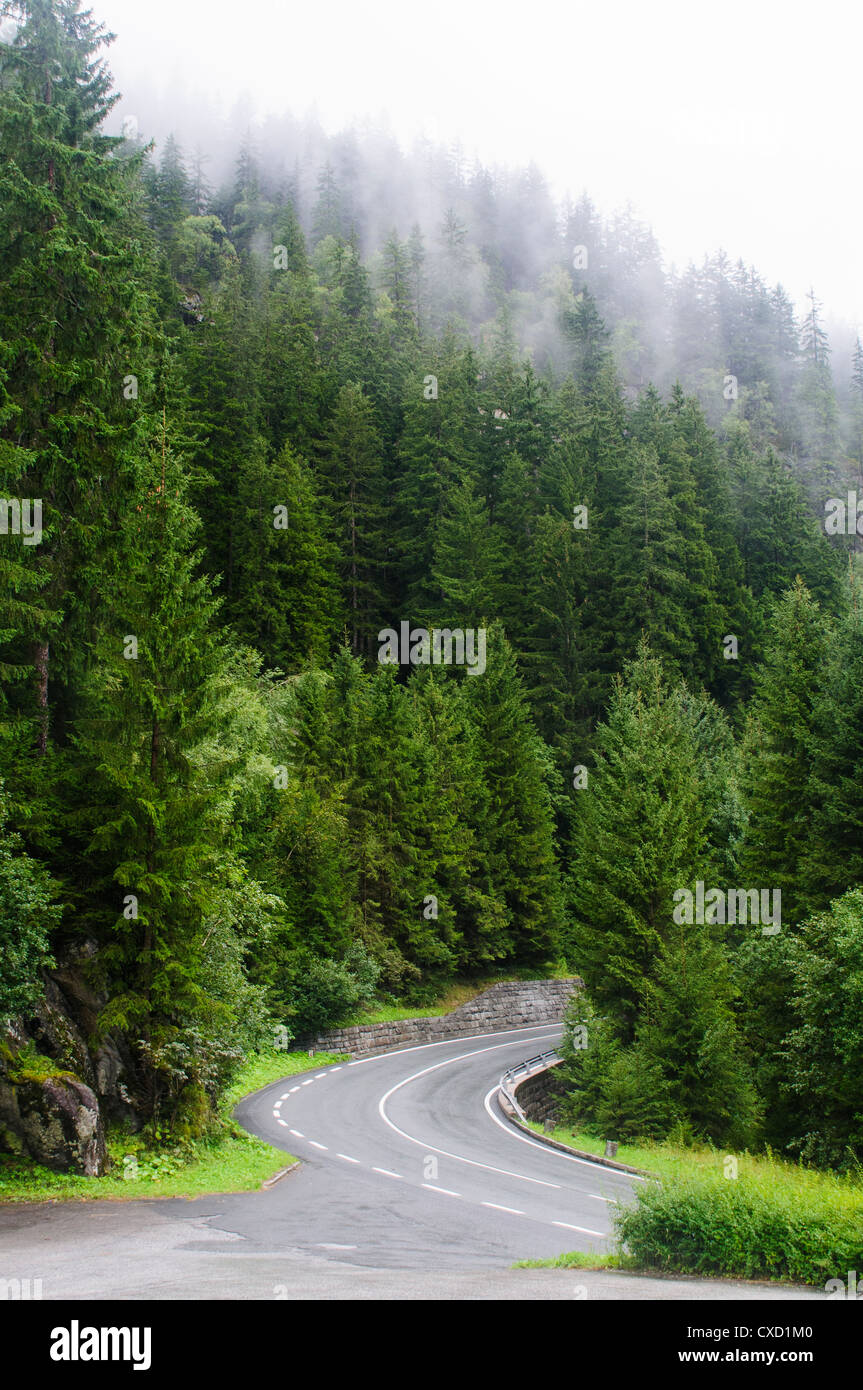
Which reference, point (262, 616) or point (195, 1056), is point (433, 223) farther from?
point (195, 1056)

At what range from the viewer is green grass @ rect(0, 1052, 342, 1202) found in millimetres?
15039

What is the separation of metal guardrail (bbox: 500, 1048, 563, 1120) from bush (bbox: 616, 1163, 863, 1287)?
16.3m

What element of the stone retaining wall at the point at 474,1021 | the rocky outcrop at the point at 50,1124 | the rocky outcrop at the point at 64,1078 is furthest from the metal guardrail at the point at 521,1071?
the rocky outcrop at the point at 50,1124

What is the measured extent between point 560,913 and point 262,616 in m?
23.0

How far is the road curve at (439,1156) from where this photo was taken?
14891 millimetres

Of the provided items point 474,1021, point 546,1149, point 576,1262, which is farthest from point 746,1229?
point 474,1021

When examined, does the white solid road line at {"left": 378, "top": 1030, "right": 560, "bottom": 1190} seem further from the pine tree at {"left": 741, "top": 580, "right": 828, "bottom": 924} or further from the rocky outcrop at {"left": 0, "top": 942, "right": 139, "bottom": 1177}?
the pine tree at {"left": 741, "top": 580, "right": 828, "bottom": 924}

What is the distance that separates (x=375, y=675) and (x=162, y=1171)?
3383 centimetres

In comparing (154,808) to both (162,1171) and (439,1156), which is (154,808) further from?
(439,1156)

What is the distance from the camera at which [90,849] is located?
59.2 feet

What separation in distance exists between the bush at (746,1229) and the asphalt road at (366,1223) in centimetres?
37

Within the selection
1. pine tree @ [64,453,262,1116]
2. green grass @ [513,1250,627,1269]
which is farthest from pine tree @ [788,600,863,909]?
green grass @ [513,1250,627,1269]

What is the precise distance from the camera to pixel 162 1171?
16969 mm

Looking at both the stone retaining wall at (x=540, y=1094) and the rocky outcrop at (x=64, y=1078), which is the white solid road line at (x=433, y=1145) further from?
the rocky outcrop at (x=64, y=1078)
